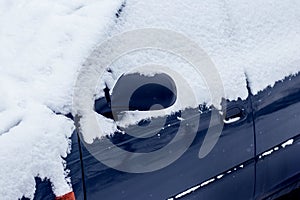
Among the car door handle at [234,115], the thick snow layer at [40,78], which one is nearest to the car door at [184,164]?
the car door handle at [234,115]

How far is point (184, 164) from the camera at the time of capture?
2.31 metres

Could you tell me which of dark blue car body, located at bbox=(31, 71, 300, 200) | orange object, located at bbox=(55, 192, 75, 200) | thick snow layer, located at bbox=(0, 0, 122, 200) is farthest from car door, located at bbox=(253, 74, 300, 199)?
orange object, located at bbox=(55, 192, 75, 200)

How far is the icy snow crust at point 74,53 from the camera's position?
1860 mm

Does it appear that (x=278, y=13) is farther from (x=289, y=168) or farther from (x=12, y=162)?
(x=12, y=162)

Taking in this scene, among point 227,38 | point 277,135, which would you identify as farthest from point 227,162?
point 227,38

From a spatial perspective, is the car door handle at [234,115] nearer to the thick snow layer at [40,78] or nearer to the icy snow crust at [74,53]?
the icy snow crust at [74,53]

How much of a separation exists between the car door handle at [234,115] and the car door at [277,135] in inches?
3.4

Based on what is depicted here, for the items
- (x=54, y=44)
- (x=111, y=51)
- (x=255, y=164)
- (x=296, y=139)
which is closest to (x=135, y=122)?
(x=111, y=51)

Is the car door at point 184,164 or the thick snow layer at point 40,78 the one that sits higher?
the thick snow layer at point 40,78

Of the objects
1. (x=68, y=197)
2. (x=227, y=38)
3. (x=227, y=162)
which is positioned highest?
(x=227, y=38)

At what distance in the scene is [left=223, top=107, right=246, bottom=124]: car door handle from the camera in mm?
2453

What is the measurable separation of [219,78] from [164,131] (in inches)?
14.7

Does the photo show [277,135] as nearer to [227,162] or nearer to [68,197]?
[227,162]

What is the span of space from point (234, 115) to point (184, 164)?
352 mm
